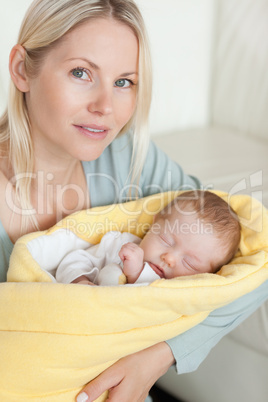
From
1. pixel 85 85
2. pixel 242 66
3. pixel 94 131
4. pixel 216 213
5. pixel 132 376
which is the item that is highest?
pixel 242 66

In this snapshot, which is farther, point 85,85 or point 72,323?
point 85,85

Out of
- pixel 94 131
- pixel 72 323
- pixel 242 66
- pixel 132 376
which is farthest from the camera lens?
pixel 242 66

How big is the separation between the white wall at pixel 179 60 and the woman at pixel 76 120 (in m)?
0.84

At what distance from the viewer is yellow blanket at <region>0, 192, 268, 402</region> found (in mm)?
756

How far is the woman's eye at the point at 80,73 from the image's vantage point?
3.08 ft

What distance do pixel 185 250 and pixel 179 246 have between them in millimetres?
17

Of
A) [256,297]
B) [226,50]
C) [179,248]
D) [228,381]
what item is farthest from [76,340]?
[226,50]

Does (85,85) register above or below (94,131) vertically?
above

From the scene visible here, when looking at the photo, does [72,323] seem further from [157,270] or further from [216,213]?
[216,213]

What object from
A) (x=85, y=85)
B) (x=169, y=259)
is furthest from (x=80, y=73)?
(x=169, y=259)

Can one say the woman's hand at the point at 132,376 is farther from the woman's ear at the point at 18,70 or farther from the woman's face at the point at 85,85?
the woman's ear at the point at 18,70

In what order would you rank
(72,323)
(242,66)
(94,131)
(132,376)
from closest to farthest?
(72,323)
(132,376)
(94,131)
(242,66)

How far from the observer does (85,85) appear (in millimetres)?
944

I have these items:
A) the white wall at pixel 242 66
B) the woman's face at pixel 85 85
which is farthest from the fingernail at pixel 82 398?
the white wall at pixel 242 66
